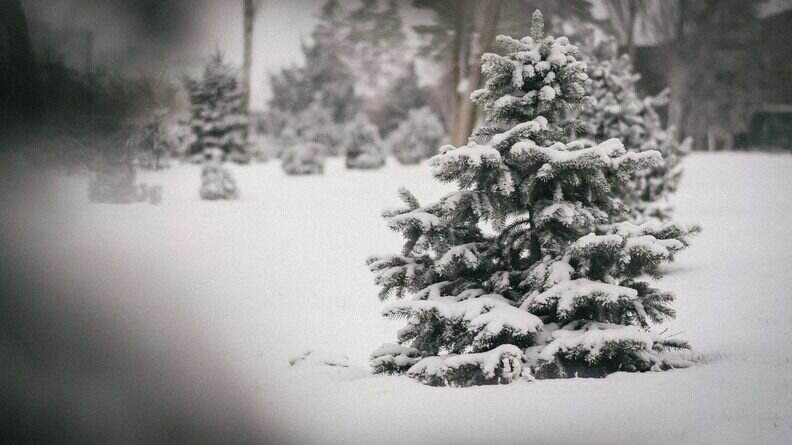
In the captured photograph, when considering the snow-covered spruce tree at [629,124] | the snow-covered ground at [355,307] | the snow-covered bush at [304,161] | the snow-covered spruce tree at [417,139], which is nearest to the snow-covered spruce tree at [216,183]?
the snow-covered ground at [355,307]

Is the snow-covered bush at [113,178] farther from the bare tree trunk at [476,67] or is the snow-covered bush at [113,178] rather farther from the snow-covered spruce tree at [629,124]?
the snow-covered spruce tree at [629,124]

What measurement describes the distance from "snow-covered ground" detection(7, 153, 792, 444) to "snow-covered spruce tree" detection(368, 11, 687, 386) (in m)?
0.26

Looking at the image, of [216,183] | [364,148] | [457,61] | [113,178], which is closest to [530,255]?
[457,61]

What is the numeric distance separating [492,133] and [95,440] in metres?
3.89

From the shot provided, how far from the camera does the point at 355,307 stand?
32.4 ft

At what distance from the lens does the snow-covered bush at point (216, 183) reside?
58.7 feet

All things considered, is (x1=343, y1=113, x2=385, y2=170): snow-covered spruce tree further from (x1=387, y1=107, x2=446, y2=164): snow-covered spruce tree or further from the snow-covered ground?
the snow-covered ground

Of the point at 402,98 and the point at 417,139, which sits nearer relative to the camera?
the point at 417,139

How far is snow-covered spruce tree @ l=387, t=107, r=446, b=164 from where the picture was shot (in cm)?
2769

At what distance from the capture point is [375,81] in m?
37.0

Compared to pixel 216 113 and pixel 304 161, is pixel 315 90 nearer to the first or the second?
pixel 304 161

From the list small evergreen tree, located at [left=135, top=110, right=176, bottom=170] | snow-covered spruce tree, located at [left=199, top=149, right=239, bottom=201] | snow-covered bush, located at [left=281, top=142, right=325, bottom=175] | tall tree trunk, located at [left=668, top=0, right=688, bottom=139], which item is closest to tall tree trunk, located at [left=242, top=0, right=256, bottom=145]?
small evergreen tree, located at [left=135, top=110, right=176, bottom=170]

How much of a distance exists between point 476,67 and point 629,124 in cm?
288

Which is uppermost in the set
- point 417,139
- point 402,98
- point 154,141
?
point 402,98
